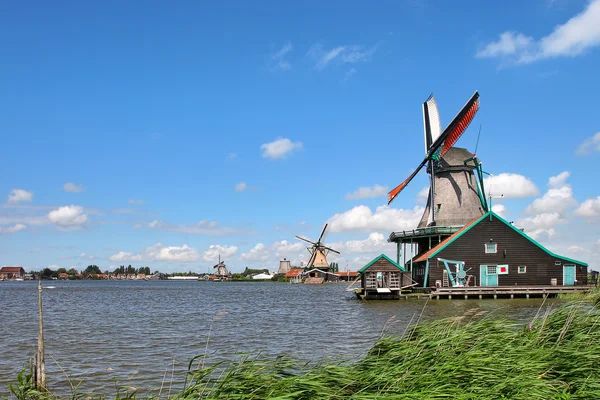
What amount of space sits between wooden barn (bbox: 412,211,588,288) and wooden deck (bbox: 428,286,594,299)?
1377 millimetres

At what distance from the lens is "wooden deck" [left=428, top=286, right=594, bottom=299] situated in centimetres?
3516

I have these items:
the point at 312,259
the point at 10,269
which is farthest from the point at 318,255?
the point at 10,269

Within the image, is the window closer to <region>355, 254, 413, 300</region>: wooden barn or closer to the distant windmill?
<region>355, 254, 413, 300</region>: wooden barn

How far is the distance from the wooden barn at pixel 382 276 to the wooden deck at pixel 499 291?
247 cm

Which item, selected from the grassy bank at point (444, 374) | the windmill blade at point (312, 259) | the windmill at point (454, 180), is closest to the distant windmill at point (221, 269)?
the windmill blade at point (312, 259)

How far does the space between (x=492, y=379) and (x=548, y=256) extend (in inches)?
1358

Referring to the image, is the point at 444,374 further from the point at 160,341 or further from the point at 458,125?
the point at 458,125

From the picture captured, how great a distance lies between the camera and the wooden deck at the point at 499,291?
35.2 metres

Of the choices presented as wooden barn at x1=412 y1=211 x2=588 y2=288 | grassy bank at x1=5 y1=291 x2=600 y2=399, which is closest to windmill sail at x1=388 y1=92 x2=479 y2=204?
wooden barn at x1=412 y1=211 x2=588 y2=288

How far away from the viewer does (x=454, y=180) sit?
1752 inches

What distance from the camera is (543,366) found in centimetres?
734

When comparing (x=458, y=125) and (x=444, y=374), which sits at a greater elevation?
(x=458, y=125)

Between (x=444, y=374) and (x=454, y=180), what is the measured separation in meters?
39.5

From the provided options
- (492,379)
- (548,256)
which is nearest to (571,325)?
(492,379)
